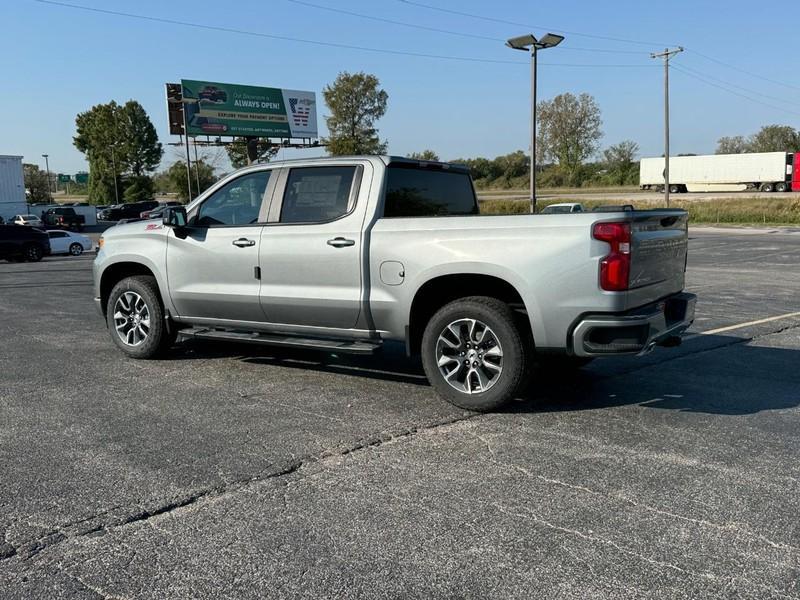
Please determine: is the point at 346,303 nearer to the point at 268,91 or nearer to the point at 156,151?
the point at 268,91

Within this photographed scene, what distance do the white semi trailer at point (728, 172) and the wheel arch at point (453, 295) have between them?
219 ft

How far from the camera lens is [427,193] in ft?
21.5

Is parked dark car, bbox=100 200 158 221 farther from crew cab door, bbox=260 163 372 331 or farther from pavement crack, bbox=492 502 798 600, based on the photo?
pavement crack, bbox=492 502 798 600

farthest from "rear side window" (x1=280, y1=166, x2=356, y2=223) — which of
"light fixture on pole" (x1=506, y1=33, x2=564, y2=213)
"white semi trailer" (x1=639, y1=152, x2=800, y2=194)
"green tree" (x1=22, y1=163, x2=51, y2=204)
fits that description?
"green tree" (x1=22, y1=163, x2=51, y2=204)

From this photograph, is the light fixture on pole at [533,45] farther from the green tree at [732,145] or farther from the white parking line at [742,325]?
the green tree at [732,145]

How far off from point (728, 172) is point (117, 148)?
64.1 meters

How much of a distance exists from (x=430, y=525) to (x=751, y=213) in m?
45.6

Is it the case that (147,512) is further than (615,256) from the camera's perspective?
No

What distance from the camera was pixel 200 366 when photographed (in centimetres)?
715

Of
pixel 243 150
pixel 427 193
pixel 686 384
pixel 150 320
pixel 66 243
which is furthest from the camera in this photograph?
pixel 243 150

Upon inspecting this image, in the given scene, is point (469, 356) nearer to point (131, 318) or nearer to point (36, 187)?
point (131, 318)

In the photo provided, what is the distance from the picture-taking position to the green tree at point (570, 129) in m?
98.5

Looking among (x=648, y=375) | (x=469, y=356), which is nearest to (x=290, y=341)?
(x=469, y=356)

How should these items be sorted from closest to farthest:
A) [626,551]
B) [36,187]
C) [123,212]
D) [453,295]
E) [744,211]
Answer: [626,551] < [453,295] < [744,211] < [123,212] < [36,187]
